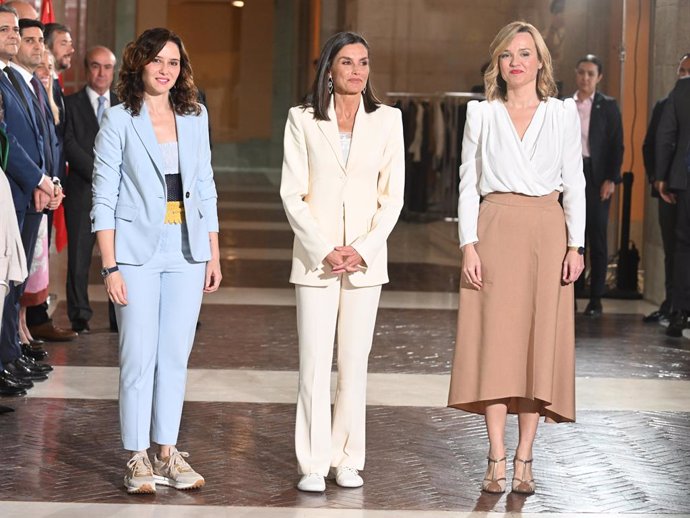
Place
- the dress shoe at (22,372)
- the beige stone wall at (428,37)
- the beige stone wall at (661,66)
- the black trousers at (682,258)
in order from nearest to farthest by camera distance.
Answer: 1. the dress shoe at (22,372)
2. the black trousers at (682,258)
3. the beige stone wall at (661,66)
4. the beige stone wall at (428,37)

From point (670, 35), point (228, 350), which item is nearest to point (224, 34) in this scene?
point (670, 35)

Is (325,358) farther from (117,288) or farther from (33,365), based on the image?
(33,365)

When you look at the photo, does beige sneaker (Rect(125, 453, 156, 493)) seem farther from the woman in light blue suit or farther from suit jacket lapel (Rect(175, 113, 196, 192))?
suit jacket lapel (Rect(175, 113, 196, 192))

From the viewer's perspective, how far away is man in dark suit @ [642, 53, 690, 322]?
10602 millimetres

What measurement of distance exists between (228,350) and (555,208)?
155 inches

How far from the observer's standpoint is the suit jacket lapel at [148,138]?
17.5 feet

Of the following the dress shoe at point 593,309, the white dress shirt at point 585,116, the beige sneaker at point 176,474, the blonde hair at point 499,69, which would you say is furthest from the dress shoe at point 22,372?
the white dress shirt at point 585,116

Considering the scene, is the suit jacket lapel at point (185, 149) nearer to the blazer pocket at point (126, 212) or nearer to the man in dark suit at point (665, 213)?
the blazer pocket at point (126, 212)

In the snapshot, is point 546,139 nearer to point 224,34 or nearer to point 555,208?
point 555,208

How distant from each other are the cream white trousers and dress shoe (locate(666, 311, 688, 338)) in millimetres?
5141

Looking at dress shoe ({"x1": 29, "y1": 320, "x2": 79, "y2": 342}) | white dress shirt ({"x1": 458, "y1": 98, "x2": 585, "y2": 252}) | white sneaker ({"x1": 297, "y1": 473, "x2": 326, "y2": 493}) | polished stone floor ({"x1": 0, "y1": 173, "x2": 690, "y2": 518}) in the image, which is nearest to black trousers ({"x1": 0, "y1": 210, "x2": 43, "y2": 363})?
polished stone floor ({"x1": 0, "y1": 173, "x2": 690, "y2": 518})

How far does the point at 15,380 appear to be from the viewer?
7.43 metres

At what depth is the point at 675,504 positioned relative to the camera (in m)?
5.52

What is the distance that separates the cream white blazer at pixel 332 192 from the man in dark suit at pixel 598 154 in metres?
6.07
